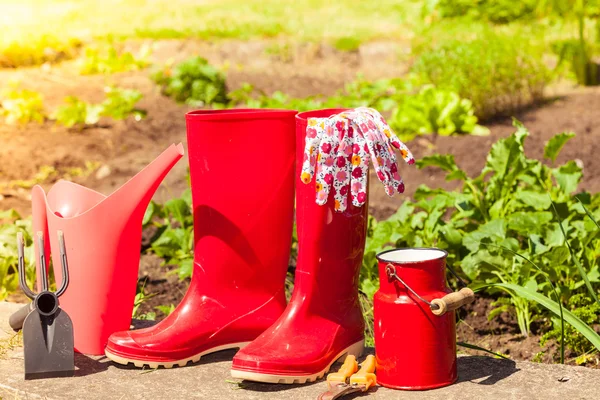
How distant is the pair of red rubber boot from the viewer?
2219 mm

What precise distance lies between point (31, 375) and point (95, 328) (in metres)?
0.25

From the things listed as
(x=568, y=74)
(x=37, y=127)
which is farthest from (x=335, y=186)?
(x=568, y=74)

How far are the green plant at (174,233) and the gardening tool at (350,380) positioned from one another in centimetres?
Answer: 132

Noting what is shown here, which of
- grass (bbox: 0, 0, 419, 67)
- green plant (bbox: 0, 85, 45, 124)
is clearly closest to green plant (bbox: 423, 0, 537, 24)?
grass (bbox: 0, 0, 419, 67)

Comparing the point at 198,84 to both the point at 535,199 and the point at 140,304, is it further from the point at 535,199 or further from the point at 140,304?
the point at 535,199

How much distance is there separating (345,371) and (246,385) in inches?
10.0

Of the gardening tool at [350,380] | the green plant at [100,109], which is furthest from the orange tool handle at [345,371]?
the green plant at [100,109]

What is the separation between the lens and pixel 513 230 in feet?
10.0

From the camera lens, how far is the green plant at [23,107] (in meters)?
5.84

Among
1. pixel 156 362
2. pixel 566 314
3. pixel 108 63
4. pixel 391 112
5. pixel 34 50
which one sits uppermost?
pixel 34 50

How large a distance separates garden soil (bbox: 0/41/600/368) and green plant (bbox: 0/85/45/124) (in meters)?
0.07

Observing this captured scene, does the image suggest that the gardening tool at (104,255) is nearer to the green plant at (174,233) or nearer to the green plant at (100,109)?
the green plant at (174,233)

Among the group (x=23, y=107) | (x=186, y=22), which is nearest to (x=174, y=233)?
(x=23, y=107)

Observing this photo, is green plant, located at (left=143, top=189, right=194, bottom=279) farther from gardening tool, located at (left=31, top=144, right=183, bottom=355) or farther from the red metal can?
the red metal can
